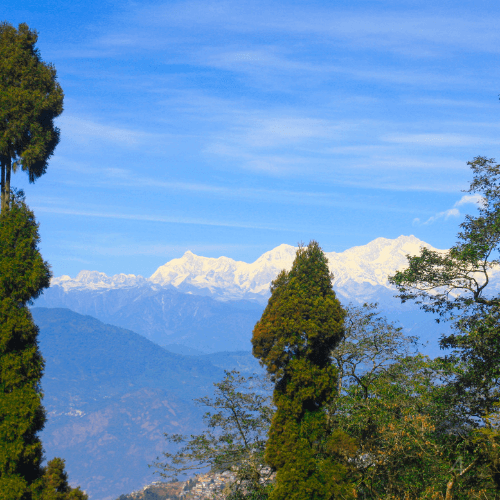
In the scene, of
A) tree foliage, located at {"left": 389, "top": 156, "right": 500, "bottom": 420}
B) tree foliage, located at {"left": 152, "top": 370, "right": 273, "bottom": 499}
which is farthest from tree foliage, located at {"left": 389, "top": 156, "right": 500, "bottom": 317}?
tree foliage, located at {"left": 152, "top": 370, "right": 273, "bottom": 499}

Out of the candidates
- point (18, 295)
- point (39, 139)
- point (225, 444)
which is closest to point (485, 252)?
point (225, 444)

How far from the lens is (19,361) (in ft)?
43.7

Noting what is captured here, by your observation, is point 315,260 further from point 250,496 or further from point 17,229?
point 17,229

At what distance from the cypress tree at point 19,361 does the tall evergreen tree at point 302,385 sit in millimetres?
6804

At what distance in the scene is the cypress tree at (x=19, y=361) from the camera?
1292cm

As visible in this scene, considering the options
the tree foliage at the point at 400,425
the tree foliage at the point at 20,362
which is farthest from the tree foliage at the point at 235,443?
the tree foliage at the point at 20,362

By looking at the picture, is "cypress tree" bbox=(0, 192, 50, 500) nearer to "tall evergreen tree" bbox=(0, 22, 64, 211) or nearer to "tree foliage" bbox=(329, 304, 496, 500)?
"tall evergreen tree" bbox=(0, 22, 64, 211)

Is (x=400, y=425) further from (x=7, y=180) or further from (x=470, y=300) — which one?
(x=7, y=180)

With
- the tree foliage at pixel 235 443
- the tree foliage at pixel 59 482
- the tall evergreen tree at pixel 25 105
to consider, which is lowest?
the tree foliage at pixel 59 482

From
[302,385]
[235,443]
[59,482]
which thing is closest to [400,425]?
[302,385]

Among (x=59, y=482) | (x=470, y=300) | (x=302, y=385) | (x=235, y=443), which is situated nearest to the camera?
(x=470, y=300)

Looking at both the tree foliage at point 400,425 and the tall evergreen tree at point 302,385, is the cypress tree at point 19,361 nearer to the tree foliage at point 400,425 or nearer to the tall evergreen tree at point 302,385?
the tall evergreen tree at point 302,385

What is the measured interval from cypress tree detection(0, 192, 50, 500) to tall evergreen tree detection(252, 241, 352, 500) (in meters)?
6.80

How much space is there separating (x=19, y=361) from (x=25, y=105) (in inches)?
305
